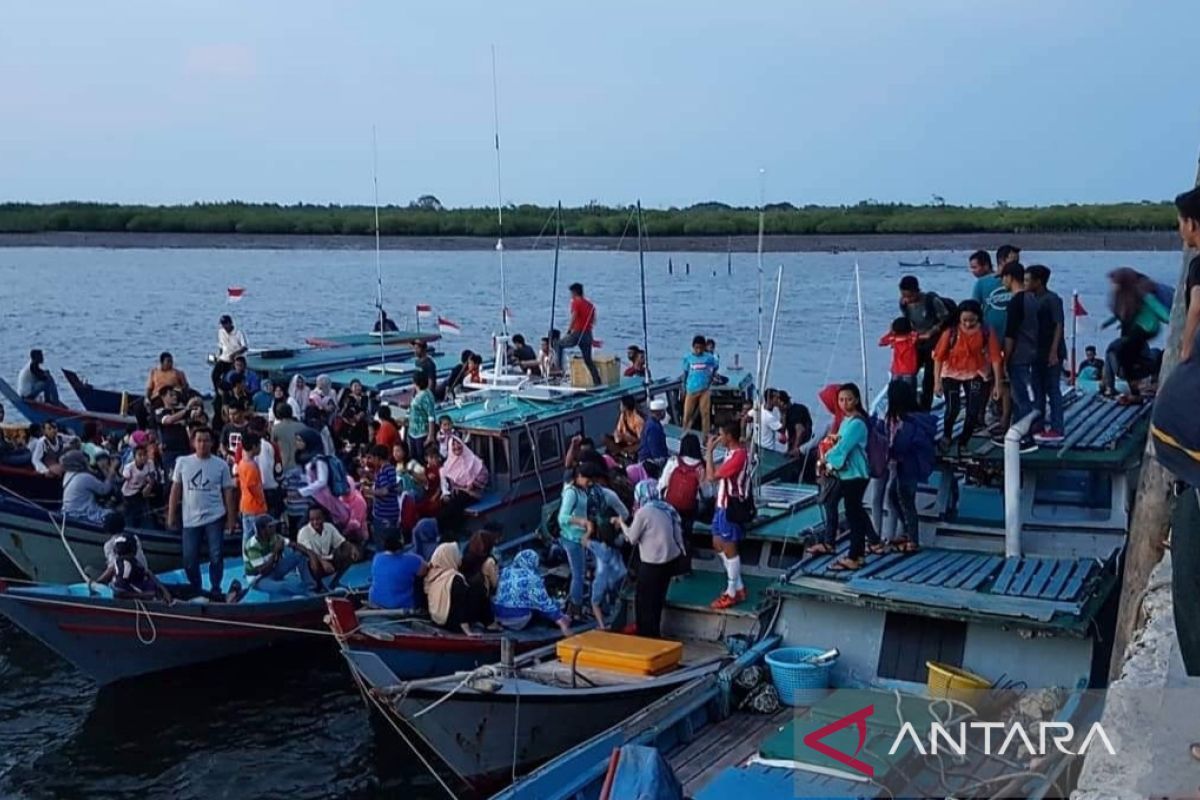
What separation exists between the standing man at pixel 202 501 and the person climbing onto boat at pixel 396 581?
2.73 m

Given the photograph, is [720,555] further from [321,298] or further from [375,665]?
[321,298]

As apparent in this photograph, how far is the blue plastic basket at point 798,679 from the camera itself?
35.3ft

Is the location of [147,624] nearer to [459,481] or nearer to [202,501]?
[202,501]

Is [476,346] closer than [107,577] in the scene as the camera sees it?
No

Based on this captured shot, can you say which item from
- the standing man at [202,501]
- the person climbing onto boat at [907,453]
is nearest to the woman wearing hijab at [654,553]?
the person climbing onto boat at [907,453]

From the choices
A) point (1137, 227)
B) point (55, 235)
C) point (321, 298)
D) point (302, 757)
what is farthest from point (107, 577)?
point (55, 235)

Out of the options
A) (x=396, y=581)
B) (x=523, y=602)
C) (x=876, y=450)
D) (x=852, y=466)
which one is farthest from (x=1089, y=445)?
(x=396, y=581)

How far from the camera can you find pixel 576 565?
13367 mm

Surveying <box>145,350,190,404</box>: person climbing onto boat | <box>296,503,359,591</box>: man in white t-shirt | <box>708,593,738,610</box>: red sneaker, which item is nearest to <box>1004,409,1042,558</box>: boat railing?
<box>708,593,738,610</box>: red sneaker

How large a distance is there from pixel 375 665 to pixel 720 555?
4.05 metres

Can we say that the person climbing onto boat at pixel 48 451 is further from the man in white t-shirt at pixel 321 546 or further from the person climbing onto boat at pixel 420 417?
the man in white t-shirt at pixel 321 546

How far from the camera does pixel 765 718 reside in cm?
1079

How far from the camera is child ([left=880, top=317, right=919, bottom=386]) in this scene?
13.9 metres

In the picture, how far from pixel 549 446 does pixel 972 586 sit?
8272 mm
